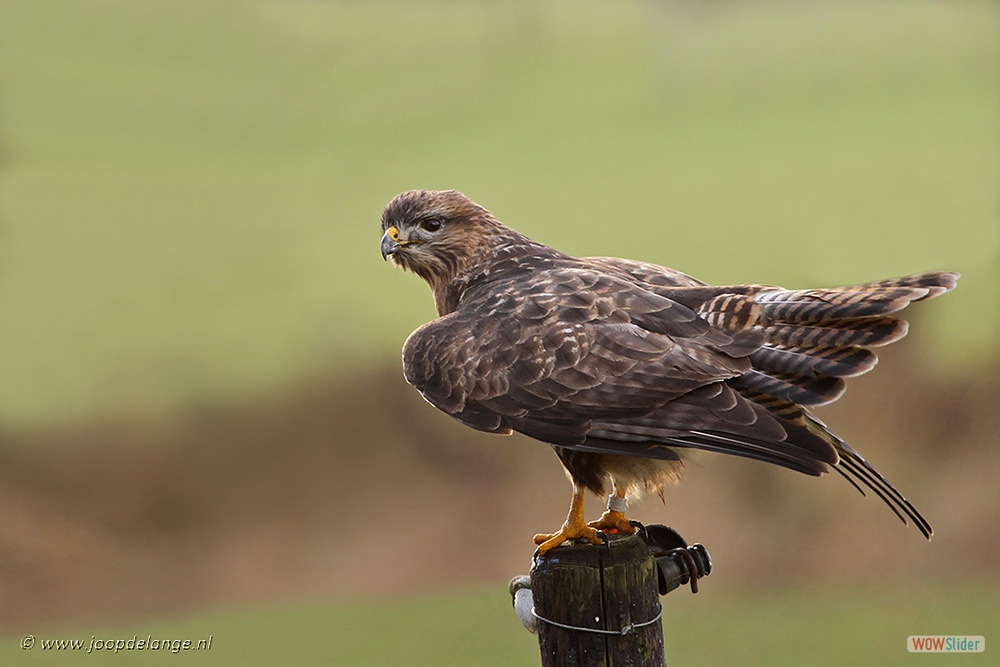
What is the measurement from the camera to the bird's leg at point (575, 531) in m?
3.64

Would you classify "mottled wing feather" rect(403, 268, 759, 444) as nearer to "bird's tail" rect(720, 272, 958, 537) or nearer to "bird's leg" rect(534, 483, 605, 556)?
"bird's tail" rect(720, 272, 958, 537)

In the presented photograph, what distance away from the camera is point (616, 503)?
384cm

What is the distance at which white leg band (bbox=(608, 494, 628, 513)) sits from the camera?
383cm

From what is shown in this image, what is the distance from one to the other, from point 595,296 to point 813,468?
3.53 feet

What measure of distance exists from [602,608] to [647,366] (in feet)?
2.78

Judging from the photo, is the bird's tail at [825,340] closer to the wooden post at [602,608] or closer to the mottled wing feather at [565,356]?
the mottled wing feather at [565,356]

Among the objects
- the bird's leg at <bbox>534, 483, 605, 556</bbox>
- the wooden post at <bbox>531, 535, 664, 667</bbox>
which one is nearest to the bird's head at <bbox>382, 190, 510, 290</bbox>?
the bird's leg at <bbox>534, 483, 605, 556</bbox>

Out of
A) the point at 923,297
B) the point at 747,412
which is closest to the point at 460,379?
the point at 747,412

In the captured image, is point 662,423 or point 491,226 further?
point 491,226

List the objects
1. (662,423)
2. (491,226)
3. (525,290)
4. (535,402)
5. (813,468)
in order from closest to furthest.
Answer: (813,468) → (662,423) → (535,402) → (525,290) → (491,226)

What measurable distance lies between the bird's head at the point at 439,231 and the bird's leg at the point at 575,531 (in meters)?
1.25

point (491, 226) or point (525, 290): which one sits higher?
point (491, 226)

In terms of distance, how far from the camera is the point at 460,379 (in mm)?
3705

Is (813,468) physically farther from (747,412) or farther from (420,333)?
(420,333)
